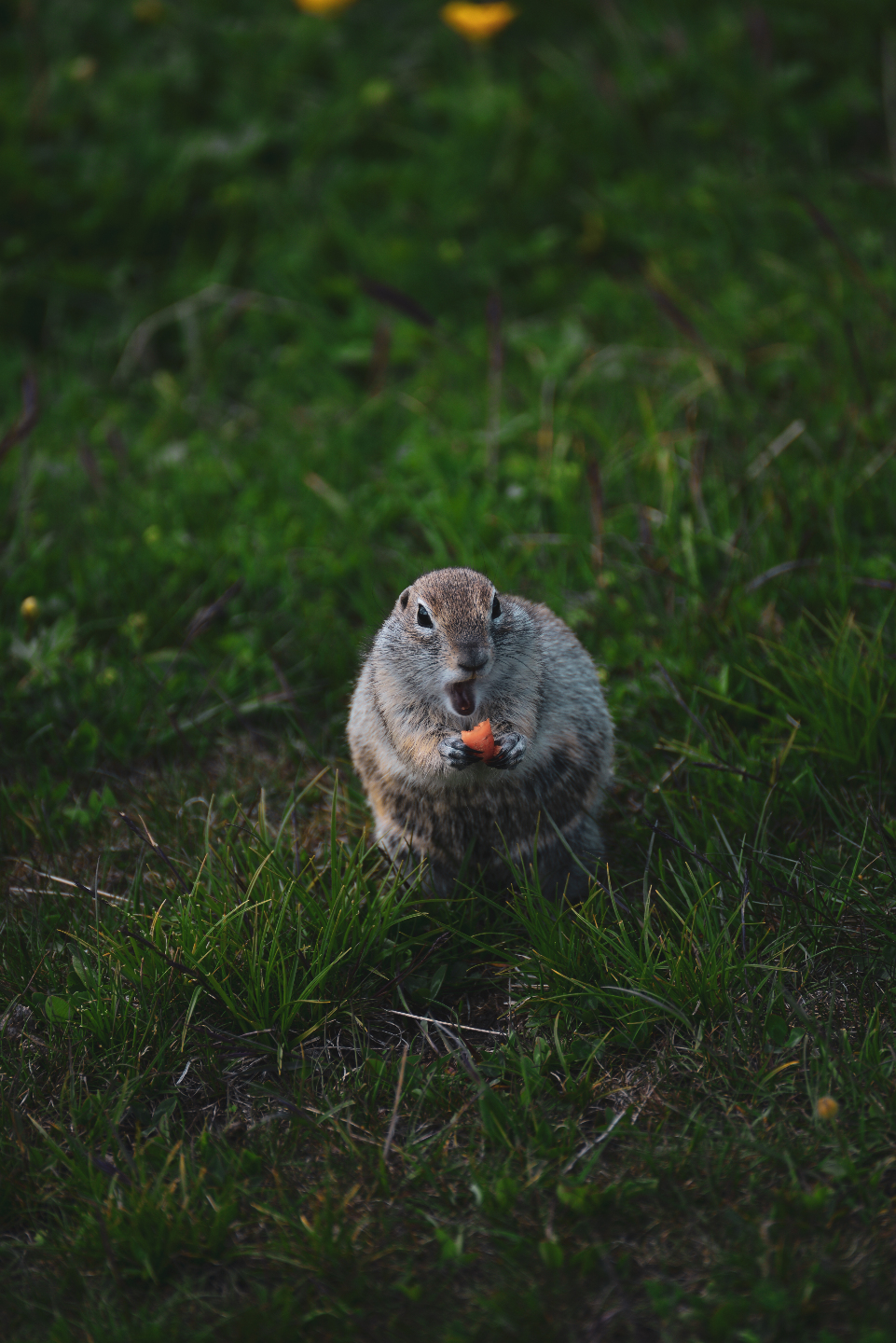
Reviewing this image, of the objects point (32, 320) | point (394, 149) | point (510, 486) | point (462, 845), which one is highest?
point (394, 149)

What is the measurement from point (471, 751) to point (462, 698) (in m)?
0.20

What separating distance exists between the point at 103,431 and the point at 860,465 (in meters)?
3.53

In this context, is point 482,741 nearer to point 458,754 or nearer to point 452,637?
point 458,754

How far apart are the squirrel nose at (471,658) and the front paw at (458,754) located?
0.19 m

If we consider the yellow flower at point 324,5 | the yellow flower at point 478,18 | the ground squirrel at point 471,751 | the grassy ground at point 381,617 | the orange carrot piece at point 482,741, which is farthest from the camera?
the yellow flower at point 324,5

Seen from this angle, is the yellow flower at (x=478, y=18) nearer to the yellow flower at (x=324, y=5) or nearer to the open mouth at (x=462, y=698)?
the yellow flower at (x=324, y=5)

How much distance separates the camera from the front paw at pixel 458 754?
2.87m

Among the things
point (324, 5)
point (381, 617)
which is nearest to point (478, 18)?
point (324, 5)

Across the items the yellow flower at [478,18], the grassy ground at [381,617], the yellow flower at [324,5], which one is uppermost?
the yellow flower at [324,5]

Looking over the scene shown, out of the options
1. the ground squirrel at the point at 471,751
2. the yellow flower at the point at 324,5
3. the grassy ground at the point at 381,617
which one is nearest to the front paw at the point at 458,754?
the ground squirrel at the point at 471,751

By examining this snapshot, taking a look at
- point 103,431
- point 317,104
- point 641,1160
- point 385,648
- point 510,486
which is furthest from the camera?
point 317,104

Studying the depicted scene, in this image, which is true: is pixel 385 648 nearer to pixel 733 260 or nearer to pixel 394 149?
pixel 733 260

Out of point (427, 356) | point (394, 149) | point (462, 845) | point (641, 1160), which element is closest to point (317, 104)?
point (394, 149)

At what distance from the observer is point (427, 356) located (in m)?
5.62
